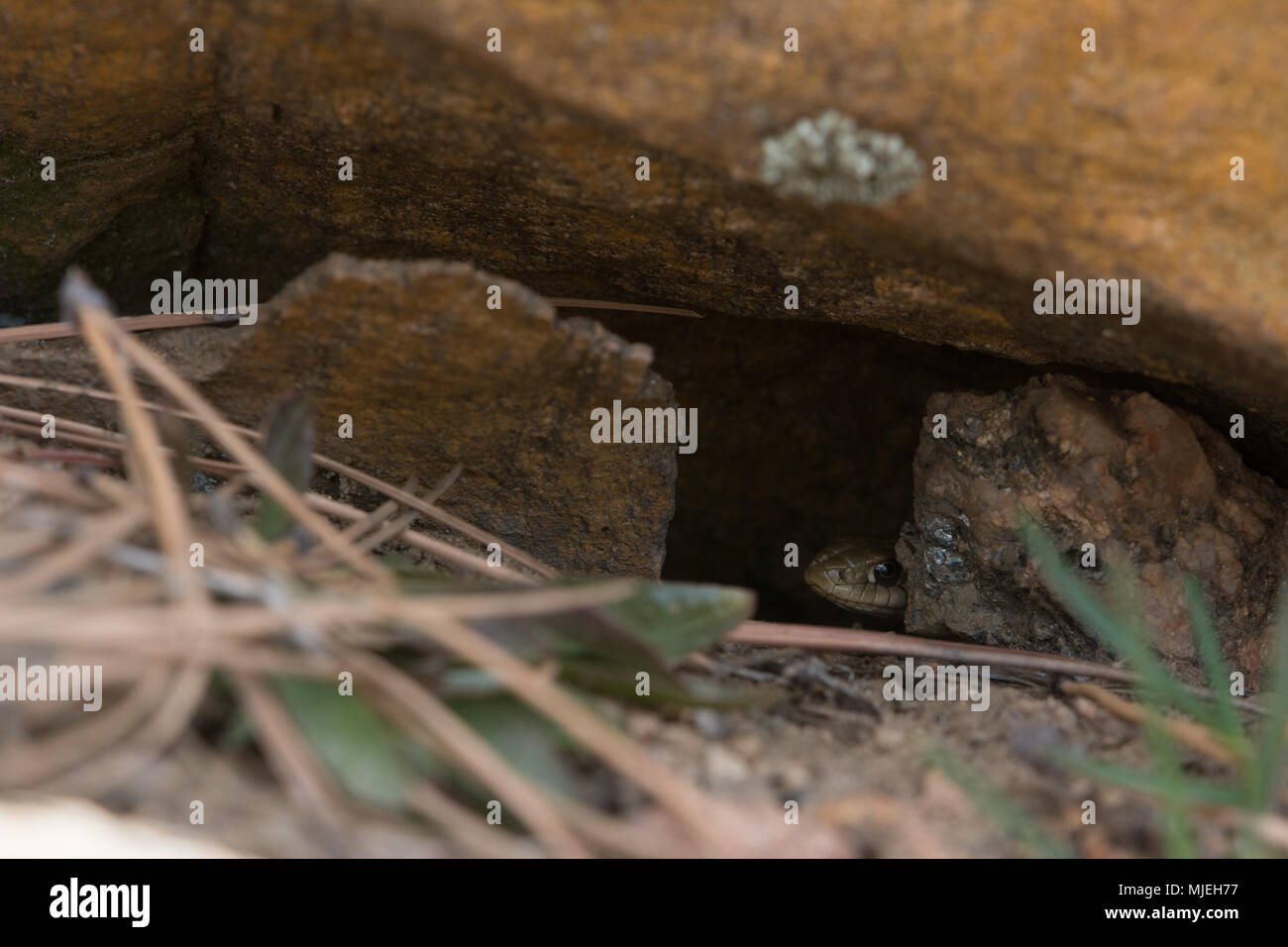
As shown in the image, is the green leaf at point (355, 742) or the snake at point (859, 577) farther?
the snake at point (859, 577)

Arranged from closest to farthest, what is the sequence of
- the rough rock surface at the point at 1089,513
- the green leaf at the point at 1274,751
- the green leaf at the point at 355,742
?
1. the green leaf at the point at 355,742
2. the green leaf at the point at 1274,751
3. the rough rock surface at the point at 1089,513

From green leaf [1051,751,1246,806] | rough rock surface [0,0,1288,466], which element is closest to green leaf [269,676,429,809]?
green leaf [1051,751,1246,806]

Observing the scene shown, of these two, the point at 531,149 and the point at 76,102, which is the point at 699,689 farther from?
the point at 76,102

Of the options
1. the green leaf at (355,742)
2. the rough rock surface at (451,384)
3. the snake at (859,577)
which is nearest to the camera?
the green leaf at (355,742)

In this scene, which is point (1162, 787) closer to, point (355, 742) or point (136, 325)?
point (355, 742)

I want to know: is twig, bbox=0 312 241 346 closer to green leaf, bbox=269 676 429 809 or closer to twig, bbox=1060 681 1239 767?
green leaf, bbox=269 676 429 809

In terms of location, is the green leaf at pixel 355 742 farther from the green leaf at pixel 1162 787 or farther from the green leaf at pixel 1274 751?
the green leaf at pixel 1274 751

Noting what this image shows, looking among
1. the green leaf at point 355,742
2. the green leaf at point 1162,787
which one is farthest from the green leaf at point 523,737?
the green leaf at point 1162,787
